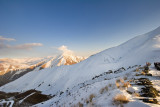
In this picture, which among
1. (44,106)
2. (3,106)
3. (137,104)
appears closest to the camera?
(137,104)

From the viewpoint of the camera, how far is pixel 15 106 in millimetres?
16516

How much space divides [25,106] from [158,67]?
79.4ft

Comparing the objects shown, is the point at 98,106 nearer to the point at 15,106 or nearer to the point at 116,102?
the point at 116,102

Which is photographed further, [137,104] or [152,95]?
[152,95]

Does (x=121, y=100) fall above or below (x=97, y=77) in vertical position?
above

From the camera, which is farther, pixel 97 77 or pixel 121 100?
pixel 97 77

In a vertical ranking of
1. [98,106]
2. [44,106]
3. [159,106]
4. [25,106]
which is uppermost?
[159,106]

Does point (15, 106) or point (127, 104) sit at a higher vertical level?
point (127, 104)

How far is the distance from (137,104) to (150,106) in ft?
1.21

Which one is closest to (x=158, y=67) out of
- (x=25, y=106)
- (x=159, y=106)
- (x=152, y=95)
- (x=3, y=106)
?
(x=152, y=95)

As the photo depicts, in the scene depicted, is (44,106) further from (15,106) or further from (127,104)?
(127,104)

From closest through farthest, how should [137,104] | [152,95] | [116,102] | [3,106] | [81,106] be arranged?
[137,104], [116,102], [152,95], [81,106], [3,106]

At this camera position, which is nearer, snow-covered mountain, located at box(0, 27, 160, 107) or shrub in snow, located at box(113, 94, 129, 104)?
shrub in snow, located at box(113, 94, 129, 104)

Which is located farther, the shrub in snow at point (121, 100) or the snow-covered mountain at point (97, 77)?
the snow-covered mountain at point (97, 77)
